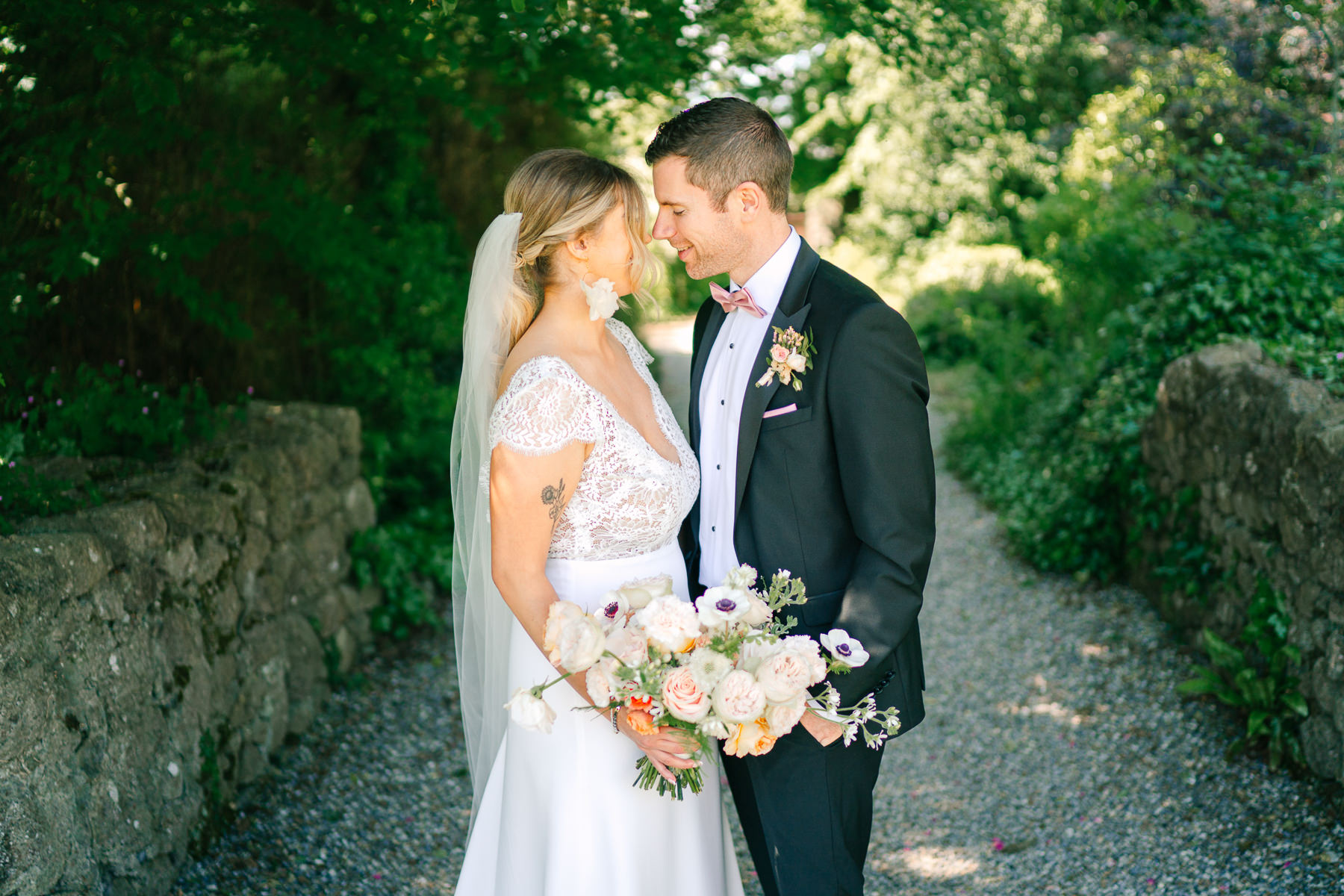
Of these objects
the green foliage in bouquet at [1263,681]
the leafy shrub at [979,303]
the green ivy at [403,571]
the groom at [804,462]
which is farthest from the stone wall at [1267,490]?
the leafy shrub at [979,303]

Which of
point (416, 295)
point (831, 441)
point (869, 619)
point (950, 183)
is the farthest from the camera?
point (950, 183)

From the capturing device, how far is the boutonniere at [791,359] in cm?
227

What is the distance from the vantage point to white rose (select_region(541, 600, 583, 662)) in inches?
75.6

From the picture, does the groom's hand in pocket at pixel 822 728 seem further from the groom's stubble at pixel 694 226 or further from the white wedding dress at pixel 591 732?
the groom's stubble at pixel 694 226

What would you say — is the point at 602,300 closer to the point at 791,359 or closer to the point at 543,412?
the point at 543,412

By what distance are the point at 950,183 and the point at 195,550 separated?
15.1 meters

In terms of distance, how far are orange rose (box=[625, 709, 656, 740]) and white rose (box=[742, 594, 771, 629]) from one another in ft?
0.88

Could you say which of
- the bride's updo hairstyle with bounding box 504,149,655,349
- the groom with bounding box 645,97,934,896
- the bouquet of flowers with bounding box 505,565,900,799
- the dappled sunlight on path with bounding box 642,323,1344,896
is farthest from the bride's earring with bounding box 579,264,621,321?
the dappled sunlight on path with bounding box 642,323,1344,896

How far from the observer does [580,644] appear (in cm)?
187

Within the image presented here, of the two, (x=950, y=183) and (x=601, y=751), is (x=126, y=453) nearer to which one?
(x=601, y=751)

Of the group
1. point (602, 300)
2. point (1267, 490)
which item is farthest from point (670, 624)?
point (1267, 490)

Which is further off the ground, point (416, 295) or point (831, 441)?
point (831, 441)

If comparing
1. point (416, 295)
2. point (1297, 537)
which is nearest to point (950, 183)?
point (416, 295)

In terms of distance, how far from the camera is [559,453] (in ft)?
7.13
